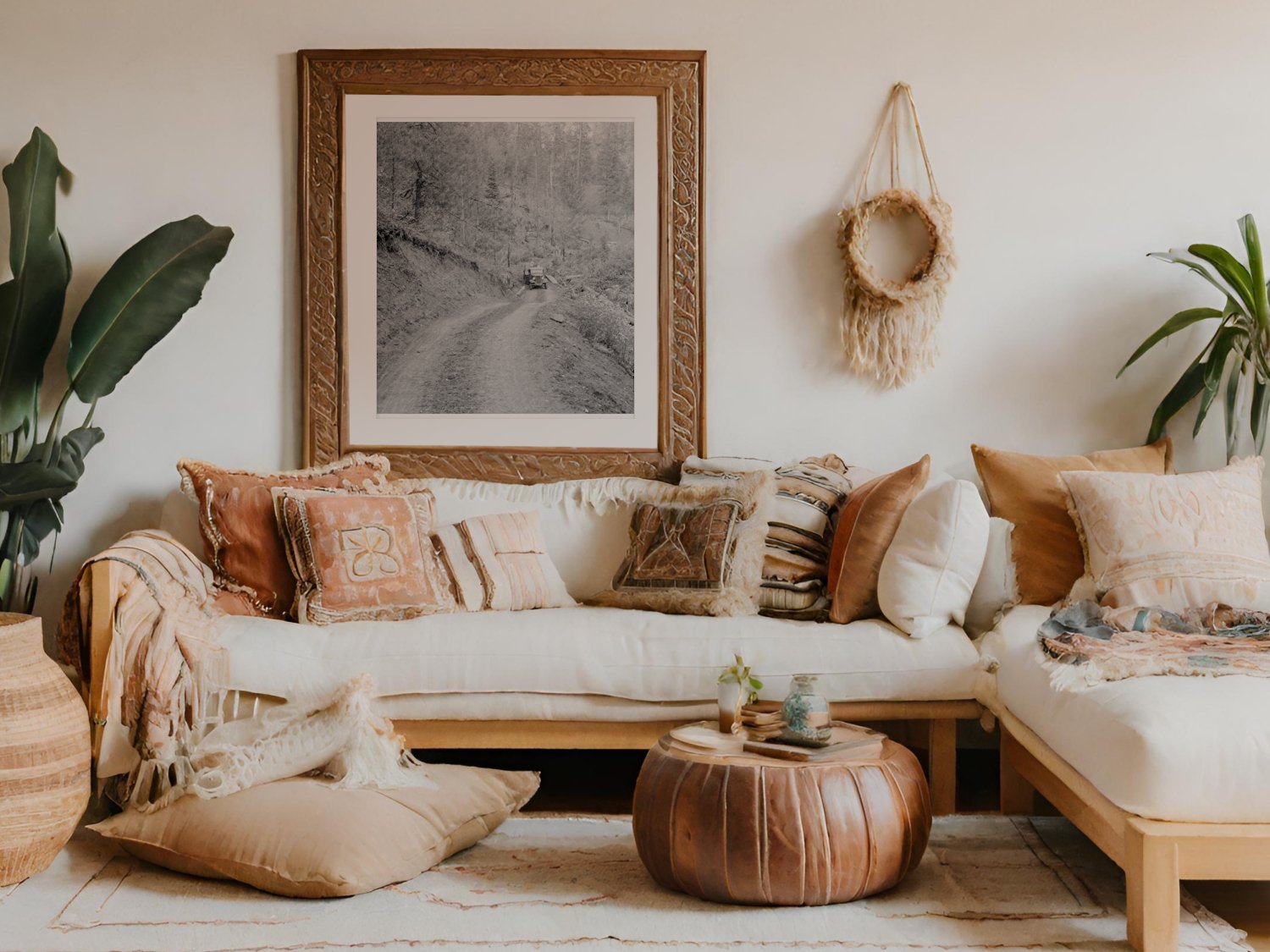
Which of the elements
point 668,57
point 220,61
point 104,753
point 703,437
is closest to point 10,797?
point 104,753

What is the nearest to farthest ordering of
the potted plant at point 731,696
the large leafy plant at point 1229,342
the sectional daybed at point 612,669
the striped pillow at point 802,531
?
the potted plant at point 731,696 < the sectional daybed at point 612,669 < the striped pillow at point 802,531 < the large leafy plant at point 1229,342

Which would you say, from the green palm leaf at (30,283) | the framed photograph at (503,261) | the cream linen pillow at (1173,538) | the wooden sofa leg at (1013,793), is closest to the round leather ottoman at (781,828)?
the wooden sofa leg at (1013,793)

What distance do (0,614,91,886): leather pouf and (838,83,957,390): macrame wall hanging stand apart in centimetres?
244

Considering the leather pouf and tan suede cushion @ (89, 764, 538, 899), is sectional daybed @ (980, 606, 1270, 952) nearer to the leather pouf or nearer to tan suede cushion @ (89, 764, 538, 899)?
tan suede cushion @ (89, 764, 538, 899)

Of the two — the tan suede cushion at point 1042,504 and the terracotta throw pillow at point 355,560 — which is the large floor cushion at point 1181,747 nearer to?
the tan suede cushion at point 1042,504

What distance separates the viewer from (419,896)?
2.29 m

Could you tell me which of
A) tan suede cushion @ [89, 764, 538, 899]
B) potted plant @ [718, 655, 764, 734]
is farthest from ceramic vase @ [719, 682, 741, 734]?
tan suede cushion @ [89, 764, 538, 899]

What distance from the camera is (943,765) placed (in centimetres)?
291

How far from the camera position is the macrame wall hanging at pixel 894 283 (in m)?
3.60

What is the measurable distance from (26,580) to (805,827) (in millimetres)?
2771

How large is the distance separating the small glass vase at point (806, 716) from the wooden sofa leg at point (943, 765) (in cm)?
67

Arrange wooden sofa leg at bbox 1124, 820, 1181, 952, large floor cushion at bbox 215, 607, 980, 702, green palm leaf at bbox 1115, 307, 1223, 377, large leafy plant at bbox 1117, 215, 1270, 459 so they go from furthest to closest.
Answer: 1. green palm leaf at bbox 1115, 307, 1223, 377
2. large leafy plant at bbox 1117, 215, 1270, 459
3. large floor cushion at bbox 215, 607, 980, 702
4. wooden sofa leg at bbox 1124, 820, 1181, 952

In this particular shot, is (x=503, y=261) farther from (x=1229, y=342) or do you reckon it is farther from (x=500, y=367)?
(x=1229, y=342)

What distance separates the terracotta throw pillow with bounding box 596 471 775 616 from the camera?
10.4ft
